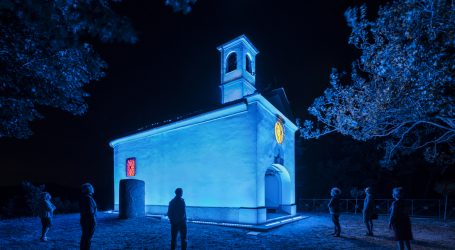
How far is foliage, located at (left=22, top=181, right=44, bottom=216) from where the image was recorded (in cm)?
1988

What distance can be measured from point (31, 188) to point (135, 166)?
8015 mm

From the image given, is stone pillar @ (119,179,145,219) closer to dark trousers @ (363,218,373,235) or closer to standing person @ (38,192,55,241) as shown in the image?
standing person @ (38,192,55,241)

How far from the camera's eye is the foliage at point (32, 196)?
→ 1988 cm

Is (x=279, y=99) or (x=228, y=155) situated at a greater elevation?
(x=279, y=99)

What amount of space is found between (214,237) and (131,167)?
37.1 feet

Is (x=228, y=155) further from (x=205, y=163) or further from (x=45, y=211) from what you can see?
(x=45, y=211)

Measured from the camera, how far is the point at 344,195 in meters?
25.6

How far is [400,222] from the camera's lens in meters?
7.39

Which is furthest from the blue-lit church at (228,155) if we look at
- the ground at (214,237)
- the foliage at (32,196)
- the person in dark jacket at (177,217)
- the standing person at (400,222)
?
the standing person at (400,222)

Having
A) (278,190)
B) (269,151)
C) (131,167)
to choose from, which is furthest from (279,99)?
(131,167)

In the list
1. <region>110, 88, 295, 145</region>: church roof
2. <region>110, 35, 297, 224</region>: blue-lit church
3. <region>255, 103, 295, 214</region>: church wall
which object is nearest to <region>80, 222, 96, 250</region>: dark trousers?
<region>110, 35, 297, 224</region>: blue-lit church

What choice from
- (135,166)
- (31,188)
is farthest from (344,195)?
(31,188)

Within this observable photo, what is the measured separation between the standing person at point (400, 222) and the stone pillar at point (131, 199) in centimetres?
1188

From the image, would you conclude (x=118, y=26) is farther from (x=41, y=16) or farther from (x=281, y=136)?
(x=281, y=136)
